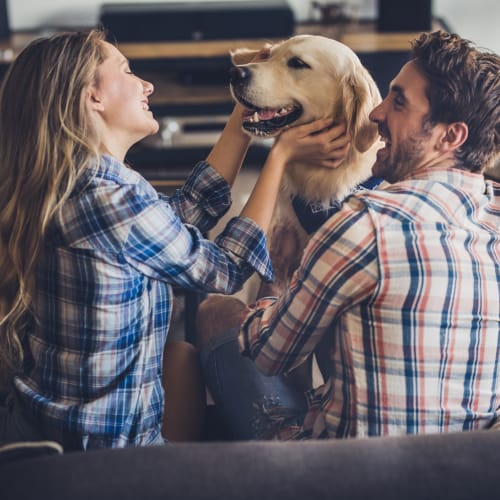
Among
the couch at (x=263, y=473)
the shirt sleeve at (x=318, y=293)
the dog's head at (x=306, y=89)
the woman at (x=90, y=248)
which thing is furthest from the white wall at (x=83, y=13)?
the couch at (x=263, y=473)

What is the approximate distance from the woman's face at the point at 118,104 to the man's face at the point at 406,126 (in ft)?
1.09

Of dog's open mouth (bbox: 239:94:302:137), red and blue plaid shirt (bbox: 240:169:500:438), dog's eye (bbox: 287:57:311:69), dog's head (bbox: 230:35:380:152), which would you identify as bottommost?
red and blue plaid shirt (bbox: 240:169:500:438)

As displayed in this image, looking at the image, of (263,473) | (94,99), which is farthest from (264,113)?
(263,473)

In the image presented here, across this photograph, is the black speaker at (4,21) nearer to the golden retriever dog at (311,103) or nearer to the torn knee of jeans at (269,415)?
the golden retriever dog at (311,103)

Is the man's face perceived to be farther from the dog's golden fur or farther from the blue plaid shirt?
the blue plaid shirt

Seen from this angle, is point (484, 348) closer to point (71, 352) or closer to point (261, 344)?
point (261, 344)

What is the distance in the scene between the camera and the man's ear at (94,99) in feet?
3.41

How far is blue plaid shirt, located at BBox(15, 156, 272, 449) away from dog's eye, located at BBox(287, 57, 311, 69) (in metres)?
A: 0.25

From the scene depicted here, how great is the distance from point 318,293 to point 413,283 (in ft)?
0.38

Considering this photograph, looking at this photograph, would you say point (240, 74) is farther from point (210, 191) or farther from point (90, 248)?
point (90, 248)

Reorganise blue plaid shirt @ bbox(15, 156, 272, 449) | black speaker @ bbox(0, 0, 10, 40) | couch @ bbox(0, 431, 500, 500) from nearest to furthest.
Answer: couch @ bbox(0, 431, 500, 500) < blue plaid shirt @ bbox(15, 156, 272, 449) < black speaker @ bbox(0, 0, 10, 40)

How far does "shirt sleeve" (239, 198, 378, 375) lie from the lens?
0.91m

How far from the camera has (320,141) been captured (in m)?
1.11

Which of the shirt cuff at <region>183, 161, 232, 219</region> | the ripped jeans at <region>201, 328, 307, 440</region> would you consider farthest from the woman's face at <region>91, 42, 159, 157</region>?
the ripped jeans at <region>201, 328, 307, 440</region>
